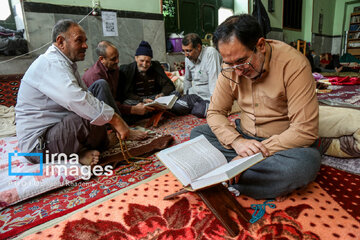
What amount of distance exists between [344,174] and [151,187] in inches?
48.4

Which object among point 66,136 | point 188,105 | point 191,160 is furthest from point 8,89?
point 191,160

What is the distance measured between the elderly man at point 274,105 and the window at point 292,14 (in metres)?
7.99

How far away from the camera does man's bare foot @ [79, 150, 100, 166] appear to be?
1708 mm

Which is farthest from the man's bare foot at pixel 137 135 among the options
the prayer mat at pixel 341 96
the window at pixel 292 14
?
the window at pixel 292 14

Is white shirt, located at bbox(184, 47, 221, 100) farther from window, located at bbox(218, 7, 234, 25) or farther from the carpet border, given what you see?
window, located at bbox(218, 7, 234, 25)

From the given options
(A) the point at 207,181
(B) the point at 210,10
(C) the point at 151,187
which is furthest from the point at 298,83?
(B) the point at 210,10

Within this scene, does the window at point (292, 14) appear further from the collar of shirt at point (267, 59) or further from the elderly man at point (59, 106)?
the elderly man at point (59, 106)

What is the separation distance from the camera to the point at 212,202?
107 centimetres

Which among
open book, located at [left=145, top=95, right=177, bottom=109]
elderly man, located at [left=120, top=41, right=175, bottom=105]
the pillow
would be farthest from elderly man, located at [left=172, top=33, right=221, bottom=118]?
the pillow

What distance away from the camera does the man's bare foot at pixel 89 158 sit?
171 centimetres

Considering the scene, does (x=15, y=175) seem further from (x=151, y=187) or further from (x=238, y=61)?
(x=238, y=61)

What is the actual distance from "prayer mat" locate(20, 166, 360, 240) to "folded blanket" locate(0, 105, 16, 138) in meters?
1.65

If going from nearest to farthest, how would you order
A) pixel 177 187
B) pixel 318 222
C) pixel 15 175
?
pixel 318 222 < pixel 177 187 < pixel 15 175

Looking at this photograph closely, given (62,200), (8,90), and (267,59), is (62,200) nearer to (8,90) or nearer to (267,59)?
(267,59)
